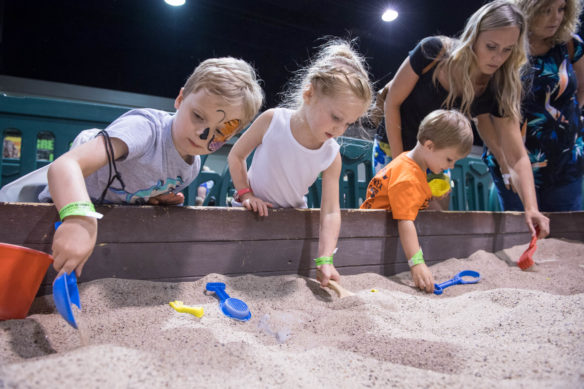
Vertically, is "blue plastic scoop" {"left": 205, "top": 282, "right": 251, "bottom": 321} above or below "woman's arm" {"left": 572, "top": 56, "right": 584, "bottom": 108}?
below

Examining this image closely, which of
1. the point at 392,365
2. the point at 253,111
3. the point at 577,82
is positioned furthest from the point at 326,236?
the point at 577,82

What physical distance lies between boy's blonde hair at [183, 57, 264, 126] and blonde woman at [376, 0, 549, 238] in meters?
0.88

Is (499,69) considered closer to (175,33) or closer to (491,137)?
(491,137)

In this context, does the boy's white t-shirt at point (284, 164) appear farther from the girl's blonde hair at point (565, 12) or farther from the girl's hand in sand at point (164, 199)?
the girl's blonde hair at point (565, 12)

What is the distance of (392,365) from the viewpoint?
22.5 inches

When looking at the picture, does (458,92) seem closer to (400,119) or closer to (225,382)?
(400,119)

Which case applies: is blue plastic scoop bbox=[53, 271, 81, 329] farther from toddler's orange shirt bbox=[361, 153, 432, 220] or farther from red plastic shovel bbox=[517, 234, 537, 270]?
red plastic shovel bbox=[517, 234, 537, 270]

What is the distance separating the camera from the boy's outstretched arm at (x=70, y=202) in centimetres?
64

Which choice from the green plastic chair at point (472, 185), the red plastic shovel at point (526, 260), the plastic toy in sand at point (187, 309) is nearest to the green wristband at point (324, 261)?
the plastic toy in sand at point (187, 309)

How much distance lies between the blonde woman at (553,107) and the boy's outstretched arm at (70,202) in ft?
6.66

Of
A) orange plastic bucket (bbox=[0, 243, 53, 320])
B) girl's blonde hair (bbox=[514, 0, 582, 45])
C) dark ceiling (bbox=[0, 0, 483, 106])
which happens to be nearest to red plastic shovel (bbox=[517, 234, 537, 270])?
girl's blonde hair (bbox=[514, 0, 582, 45])

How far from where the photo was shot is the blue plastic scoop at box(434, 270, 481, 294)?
1.26 m

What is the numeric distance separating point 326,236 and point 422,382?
0.73m

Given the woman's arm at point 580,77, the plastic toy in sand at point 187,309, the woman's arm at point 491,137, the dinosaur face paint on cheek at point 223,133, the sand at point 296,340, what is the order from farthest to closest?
the woman's arm at point 580,77 < the woman's arm at point 491,137 < the dinosaur face paint on cheek at point 223,133 < the plastic toy in sand at point 187,309 < the sand at point 296,340
